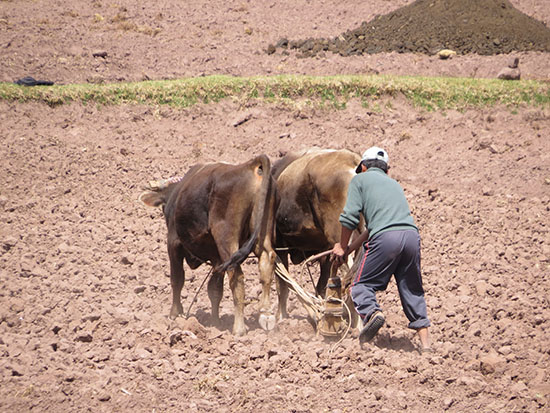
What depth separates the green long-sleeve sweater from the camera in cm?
664

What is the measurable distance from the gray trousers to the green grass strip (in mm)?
9997

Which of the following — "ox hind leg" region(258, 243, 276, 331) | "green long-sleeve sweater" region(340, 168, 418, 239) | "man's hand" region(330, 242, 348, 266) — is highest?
"green long-sleeve sweater" region(340, 168, 418, 239)

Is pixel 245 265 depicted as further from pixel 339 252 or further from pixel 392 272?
pixel 392 272

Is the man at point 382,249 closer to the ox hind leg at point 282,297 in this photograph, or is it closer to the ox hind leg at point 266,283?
the ox hind leg at point 266,283

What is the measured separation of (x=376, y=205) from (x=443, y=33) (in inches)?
750

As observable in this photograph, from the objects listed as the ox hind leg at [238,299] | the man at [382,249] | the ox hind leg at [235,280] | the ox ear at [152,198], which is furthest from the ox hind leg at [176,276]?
the man at [382,249]

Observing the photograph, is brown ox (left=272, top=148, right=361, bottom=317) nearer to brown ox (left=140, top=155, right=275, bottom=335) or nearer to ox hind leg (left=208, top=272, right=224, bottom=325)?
brown ox (left=140, top=155, right=275, bottom=335)

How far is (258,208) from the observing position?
7848 mm

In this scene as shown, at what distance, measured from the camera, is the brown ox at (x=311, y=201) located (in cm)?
801

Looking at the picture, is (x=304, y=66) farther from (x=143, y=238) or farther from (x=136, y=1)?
(x=143, y=238)

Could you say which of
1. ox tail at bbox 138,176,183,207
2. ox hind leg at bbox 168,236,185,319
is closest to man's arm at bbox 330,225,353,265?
ox hind leg at bbox 168,236,185,319

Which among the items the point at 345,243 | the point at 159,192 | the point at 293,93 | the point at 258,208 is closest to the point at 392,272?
the point at 345,243

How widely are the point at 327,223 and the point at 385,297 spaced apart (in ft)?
6.43

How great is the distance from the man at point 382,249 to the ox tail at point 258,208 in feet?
3.88
